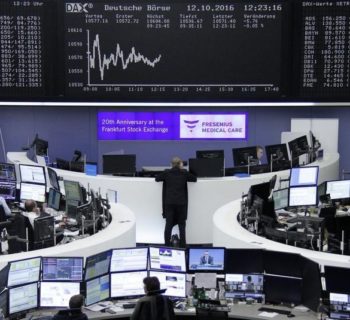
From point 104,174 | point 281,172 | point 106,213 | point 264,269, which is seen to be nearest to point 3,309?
point 264,269

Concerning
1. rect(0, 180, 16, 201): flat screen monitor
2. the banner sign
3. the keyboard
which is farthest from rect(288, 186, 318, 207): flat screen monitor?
the banner sign

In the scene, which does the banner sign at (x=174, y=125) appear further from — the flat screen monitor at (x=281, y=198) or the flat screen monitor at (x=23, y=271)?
the flat screen monitor at (x=23, y=271)

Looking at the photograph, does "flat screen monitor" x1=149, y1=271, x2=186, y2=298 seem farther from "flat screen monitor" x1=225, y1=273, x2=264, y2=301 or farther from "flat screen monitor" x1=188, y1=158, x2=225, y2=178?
"flat screen monitor" x1=188, y1=158, x2=225, y2=178

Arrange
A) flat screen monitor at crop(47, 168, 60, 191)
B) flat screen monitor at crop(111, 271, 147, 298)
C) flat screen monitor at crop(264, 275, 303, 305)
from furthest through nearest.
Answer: flat screen monitor at crop(47, 168, 60, 191) < flat screen monitor at crop(111, 271, 147, 298) < flat screen monitor at crop(264, 275, 303, 305)

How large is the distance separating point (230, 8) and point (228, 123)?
2.28 meters

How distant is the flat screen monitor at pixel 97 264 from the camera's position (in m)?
6.27

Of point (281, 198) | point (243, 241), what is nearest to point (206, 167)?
point (281, 198)

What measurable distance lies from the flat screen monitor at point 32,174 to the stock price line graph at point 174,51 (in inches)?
83.7

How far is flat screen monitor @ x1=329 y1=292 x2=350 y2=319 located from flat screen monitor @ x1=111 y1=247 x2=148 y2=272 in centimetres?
163

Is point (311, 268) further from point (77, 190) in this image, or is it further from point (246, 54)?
point (246, 54)

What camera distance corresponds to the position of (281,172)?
35.7 ft

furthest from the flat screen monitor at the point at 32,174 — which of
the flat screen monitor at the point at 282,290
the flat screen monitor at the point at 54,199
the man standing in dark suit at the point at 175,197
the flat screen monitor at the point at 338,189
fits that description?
the flat screen monitor at the point at 282,290

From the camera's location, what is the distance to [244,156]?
11016 mm

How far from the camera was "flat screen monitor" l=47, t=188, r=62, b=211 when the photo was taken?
954 centimetres
